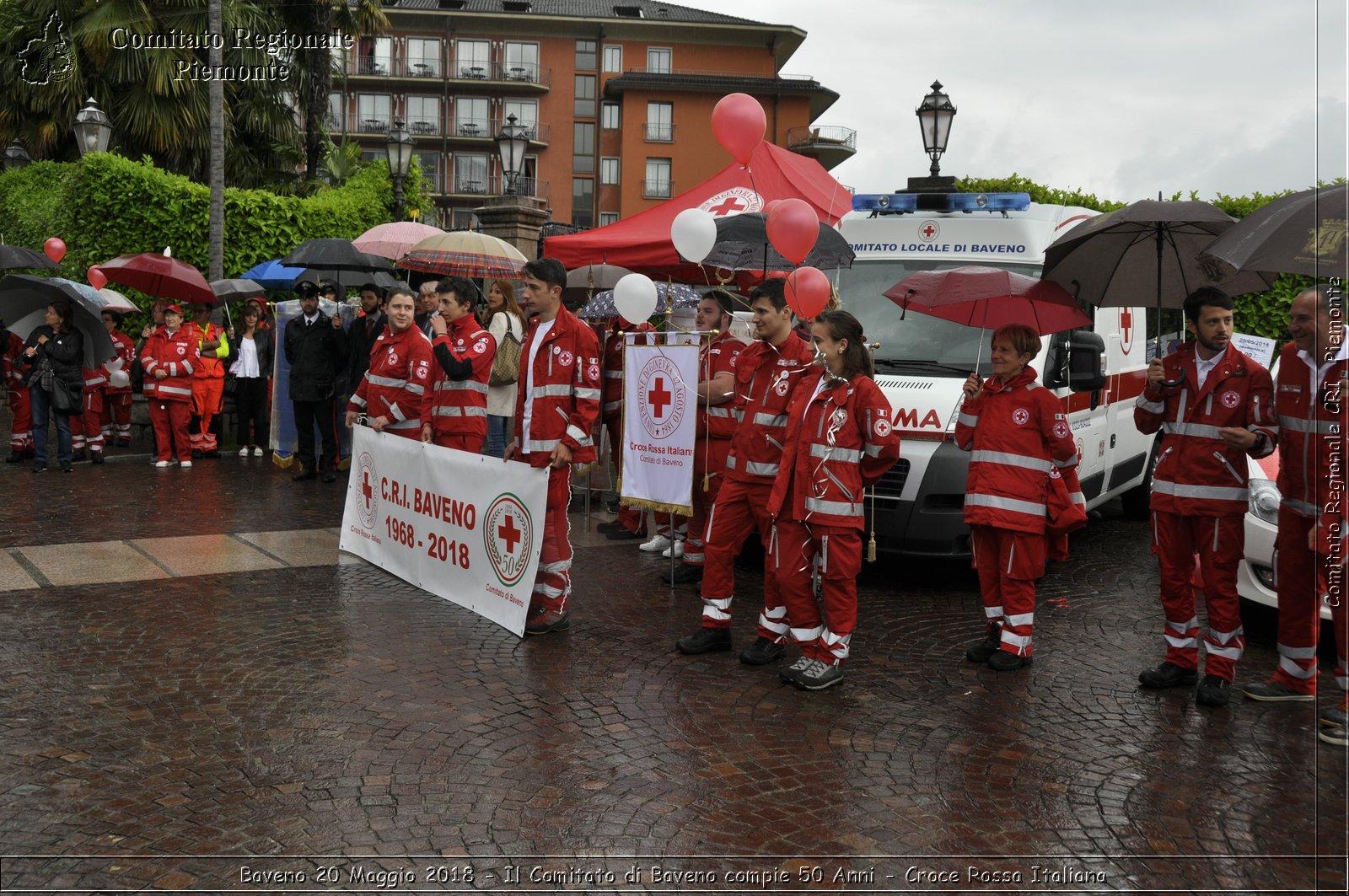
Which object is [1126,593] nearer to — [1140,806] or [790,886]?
[1140,806]

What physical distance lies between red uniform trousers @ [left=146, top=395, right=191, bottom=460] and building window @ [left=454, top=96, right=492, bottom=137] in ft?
166

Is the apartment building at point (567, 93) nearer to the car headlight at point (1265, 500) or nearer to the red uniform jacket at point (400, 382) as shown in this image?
the red uniform jacket at point (400, 382)

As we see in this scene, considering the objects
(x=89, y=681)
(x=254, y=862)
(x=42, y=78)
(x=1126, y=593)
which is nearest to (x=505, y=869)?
(x=254, y=862)

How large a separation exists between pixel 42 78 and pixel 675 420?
21.5 m

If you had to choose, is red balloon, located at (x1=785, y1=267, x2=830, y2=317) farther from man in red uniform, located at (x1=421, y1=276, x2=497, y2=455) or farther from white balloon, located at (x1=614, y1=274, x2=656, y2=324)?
man in red uniform, located at (x1=421, y1=276, x2=497, y2=455)

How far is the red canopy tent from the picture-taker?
10398mm

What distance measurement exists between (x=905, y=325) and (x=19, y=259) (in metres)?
12.8

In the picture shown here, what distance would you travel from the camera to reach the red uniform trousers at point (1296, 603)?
5605 millimetres

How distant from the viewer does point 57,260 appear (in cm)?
1767

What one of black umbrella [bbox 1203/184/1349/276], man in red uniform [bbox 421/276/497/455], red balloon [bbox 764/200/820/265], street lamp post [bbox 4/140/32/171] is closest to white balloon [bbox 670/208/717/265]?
red balloon [bbox 764/200/820/265]

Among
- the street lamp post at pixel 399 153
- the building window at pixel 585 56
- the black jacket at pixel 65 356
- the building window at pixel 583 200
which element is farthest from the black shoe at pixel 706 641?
the building window at pixel 585 56

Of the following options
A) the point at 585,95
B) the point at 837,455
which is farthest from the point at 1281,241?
the point at 585,95

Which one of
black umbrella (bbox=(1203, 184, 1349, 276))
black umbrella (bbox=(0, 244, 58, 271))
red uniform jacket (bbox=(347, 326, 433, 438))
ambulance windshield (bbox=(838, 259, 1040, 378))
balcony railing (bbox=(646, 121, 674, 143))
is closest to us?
black umbrella (bbox=(1203, 184, 1349, 276))

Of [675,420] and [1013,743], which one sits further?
[675,420]
